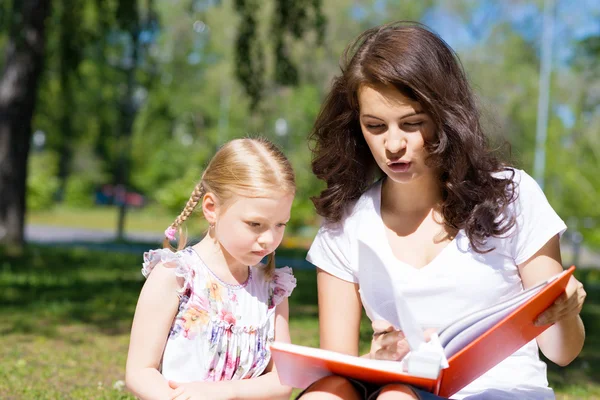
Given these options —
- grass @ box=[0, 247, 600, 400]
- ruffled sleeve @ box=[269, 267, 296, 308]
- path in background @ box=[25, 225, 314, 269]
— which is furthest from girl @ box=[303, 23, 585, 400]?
path in background @ box=[25, 225, 314, 269]

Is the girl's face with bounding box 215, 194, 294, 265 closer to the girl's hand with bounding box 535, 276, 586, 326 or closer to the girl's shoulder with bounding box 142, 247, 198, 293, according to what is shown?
the girl's shoulder with bounding box 142, 247, 198, 293

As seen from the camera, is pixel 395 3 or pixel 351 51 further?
pixel 395 3

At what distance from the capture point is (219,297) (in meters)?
2.54

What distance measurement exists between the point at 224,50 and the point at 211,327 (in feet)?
89.6

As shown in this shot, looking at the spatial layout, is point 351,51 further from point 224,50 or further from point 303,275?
point 224,50

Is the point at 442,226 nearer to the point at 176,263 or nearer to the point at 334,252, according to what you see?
the point at 334,252

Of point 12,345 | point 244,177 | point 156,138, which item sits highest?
point 244,177

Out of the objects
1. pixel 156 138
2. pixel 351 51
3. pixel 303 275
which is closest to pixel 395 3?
pixel 156 138

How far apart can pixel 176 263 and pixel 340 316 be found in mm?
564

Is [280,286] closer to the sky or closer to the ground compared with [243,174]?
closer to the ground

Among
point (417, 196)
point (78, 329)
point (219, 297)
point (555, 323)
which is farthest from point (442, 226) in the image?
point (78, 329)

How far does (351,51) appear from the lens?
9.21 feet

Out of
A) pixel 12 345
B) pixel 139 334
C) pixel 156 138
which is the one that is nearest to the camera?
pixel 139 334

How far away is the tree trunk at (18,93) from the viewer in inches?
408
